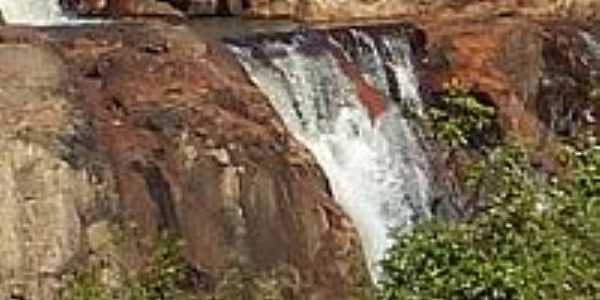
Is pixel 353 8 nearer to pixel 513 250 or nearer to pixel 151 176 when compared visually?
pixel 151 176

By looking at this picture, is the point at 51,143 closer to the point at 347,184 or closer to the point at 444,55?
the point at 347,184

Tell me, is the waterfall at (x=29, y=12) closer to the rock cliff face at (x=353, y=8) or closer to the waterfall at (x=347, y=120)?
the rock cliff face at (x=353, y=8)

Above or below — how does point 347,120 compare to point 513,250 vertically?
below

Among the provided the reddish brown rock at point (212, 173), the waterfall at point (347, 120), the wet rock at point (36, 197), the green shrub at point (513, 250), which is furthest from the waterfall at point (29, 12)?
the green shrub at point (513, 250)

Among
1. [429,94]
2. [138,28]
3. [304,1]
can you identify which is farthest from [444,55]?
[138,28]

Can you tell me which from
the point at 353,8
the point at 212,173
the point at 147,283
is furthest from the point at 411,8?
the point at 147,283

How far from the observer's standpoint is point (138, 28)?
15.9 meters

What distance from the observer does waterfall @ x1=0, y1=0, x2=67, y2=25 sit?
2169 centimetres

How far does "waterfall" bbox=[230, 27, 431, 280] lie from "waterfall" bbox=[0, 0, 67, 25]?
3943 mm

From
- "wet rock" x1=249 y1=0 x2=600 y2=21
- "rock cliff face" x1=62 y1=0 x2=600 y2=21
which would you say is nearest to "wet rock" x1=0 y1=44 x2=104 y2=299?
"rock cliff face" x1=62 y1=0 x2=600 y2=21

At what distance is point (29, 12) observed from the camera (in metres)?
21.9

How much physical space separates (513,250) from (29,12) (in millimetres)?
14366

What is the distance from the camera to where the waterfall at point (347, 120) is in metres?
17.8

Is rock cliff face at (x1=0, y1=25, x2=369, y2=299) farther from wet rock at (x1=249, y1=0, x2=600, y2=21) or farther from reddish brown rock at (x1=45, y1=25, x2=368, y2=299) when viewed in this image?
wet rock at (x1=249, y1=0, x2=600, y2=21)
